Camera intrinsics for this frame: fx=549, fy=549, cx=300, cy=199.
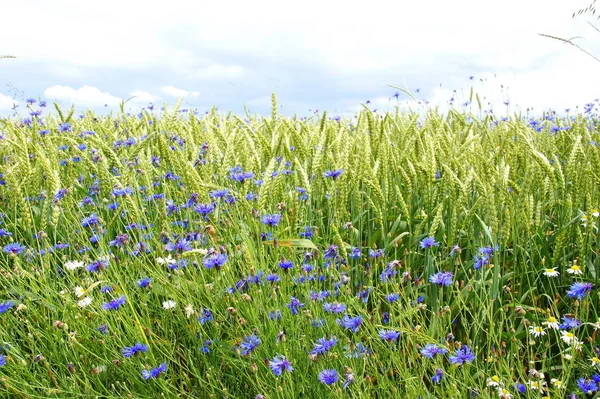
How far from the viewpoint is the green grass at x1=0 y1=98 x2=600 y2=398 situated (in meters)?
1.79

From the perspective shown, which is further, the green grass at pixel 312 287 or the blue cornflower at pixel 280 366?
the green grass at pixel 312 287

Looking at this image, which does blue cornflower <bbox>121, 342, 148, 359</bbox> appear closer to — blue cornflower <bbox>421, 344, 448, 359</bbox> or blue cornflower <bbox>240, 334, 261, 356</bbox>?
blue cornflower <bbox>240, 334, 261, 356</bbox>

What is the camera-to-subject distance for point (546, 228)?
2.75 meters

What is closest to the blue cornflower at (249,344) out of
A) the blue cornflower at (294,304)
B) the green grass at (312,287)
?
the green grass at (312,287)

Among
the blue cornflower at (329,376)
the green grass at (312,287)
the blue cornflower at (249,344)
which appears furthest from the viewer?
the green grass at (312,287)

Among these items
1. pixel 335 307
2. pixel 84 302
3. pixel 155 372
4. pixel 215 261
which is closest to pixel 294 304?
pixel 335 307

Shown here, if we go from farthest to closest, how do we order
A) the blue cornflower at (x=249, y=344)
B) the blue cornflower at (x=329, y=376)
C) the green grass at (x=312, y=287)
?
the green grass at (x=312, y=287) < the blue cornflower at (x=249, y=344) < the blue cornflower at (x=329, y=376)

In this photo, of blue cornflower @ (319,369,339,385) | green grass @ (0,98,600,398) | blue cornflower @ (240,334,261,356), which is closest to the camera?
blue cornflower @ (319,369,339,385)

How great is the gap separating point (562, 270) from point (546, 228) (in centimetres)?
36

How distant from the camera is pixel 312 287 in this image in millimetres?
2064

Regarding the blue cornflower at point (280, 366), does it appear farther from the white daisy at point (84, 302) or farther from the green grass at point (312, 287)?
the white daisy at point (84, 302)

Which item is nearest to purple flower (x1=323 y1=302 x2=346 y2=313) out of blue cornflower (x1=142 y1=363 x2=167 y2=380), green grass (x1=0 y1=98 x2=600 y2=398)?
green grass (x1=0 y1=98 x2=600 y2=398)

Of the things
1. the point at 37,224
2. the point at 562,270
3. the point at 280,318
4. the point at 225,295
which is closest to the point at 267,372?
the point at 280,318

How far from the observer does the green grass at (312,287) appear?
1.79m
